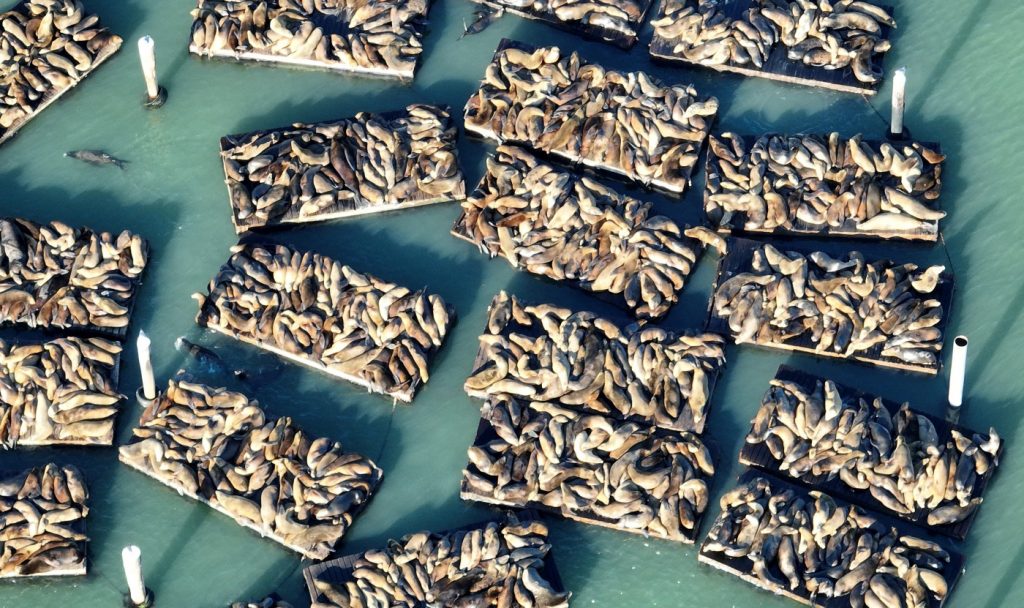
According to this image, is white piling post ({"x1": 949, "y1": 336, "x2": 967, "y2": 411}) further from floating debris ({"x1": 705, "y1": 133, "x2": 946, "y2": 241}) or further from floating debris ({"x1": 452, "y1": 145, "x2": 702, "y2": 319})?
floating debris ({"x1": 452, "y1": 145, "x2": 702, "y2": 319})

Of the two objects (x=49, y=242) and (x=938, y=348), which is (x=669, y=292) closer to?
(x=938, y=348)

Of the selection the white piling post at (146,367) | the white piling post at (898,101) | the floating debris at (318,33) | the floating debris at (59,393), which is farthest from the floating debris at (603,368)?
the floating debris at (318,33)

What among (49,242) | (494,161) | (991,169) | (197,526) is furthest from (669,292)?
(49,242)

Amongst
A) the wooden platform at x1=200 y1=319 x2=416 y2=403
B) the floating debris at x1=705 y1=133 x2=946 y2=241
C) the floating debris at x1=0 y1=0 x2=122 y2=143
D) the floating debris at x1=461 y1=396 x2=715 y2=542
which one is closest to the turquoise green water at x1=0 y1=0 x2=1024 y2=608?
the wooden platform at x1=200 y1=319 x2=416 y2=403

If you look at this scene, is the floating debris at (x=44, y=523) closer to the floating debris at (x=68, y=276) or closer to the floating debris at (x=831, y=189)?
the floating debris at (x=68, y=276)

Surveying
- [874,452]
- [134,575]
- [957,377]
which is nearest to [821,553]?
[874,452]

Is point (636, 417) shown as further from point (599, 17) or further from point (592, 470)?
point (599, 17)
